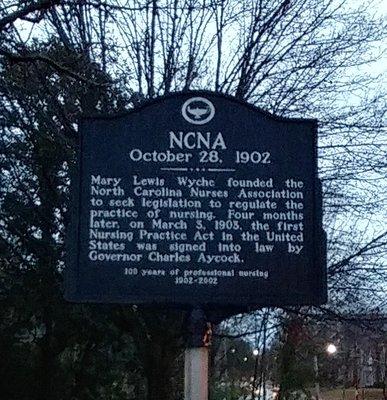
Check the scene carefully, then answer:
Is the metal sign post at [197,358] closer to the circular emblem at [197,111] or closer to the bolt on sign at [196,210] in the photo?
the bolt on sign at [196,210]

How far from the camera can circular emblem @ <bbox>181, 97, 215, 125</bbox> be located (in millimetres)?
6289

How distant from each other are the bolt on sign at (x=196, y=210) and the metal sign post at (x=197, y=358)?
26 centimetres

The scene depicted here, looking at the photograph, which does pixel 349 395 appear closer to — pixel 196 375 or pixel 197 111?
pixel 196 375

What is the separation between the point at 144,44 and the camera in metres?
12.4

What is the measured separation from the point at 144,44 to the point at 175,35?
0.45m

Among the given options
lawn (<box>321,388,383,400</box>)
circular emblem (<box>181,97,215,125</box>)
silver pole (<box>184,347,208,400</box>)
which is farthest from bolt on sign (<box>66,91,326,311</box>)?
lawn (<box>321,388,383,400</box>)

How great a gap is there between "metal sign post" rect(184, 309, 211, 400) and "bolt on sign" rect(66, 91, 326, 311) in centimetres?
26

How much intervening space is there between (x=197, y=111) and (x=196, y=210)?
0.78 m

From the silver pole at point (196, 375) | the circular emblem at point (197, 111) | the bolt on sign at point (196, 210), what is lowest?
the silver pole at point (196, 375)

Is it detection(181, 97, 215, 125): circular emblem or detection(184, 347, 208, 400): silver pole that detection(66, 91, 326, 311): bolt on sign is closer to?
detection(181, 97, 215, 125): circular emblem

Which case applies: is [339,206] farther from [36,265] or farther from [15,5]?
[15,5]

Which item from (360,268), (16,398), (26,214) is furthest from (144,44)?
(16,398)

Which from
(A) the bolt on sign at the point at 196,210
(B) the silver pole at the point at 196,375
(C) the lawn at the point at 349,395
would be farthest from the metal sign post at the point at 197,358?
(C) the lawn at the point at 349,395

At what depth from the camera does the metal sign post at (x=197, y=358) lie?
240 inches
